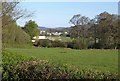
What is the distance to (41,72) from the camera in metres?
6.88

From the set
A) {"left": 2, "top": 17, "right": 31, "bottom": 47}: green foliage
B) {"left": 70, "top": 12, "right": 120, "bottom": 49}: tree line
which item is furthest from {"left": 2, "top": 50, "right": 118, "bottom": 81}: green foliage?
{"left": 70, "top": 12, "right": 120, "bottom": 49}: tree line

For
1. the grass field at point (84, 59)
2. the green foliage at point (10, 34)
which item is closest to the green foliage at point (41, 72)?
the grass field at point (84, 59)

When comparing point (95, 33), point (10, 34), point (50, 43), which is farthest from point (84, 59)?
point (50, 43)

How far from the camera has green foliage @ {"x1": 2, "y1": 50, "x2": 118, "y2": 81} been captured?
6523 millimetres

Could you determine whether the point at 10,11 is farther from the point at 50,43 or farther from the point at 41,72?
the point at 50,43

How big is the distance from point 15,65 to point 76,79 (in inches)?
76.6

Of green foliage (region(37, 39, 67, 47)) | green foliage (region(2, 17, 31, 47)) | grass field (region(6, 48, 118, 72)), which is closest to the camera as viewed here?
grass field (region(6, 48, 118, 72))

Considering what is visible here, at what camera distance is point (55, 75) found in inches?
263

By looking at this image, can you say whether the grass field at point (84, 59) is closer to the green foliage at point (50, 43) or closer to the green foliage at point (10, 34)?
the green foliage at point (10, 34)

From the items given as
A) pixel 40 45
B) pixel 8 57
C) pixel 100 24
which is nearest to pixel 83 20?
pixel 100 24

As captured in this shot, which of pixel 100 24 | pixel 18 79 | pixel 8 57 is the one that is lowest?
pixel 18 79

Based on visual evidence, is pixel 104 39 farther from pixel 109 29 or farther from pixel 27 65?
pixel 27 65

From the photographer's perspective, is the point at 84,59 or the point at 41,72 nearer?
the point at 41,72

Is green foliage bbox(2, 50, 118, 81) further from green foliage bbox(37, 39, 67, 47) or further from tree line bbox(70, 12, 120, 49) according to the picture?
green foliage bbox(37, 39, 67, 47)
